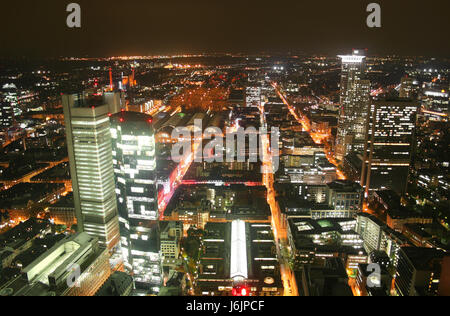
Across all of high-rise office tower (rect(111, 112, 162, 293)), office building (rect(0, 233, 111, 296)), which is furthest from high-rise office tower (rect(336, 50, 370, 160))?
office building (rect(0, 233, 111, 296))

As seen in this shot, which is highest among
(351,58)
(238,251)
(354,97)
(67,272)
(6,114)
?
(351,58)

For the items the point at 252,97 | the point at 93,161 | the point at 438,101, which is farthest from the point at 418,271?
the point at 252,97

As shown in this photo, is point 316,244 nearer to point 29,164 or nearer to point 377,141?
point 377,141

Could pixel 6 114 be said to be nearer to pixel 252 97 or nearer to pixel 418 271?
pixel 252 97

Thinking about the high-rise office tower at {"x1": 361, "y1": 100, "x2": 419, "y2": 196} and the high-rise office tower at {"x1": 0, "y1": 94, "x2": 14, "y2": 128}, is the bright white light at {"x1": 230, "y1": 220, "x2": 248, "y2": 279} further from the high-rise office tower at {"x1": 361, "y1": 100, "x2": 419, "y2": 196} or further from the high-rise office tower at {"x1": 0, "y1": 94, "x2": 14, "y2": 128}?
the high-rise office tower at {"x1": 0, "y1": 94, "x2": 14, "y2": 128}

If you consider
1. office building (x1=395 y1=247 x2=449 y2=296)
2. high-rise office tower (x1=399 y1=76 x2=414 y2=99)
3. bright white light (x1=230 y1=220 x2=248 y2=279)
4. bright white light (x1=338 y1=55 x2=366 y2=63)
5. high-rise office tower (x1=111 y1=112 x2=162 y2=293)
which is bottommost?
bright white light (x1=230 y1=220 x2=248 y2=279)

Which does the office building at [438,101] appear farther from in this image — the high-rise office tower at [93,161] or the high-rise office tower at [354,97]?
the high-rise office tower at [93,161]
